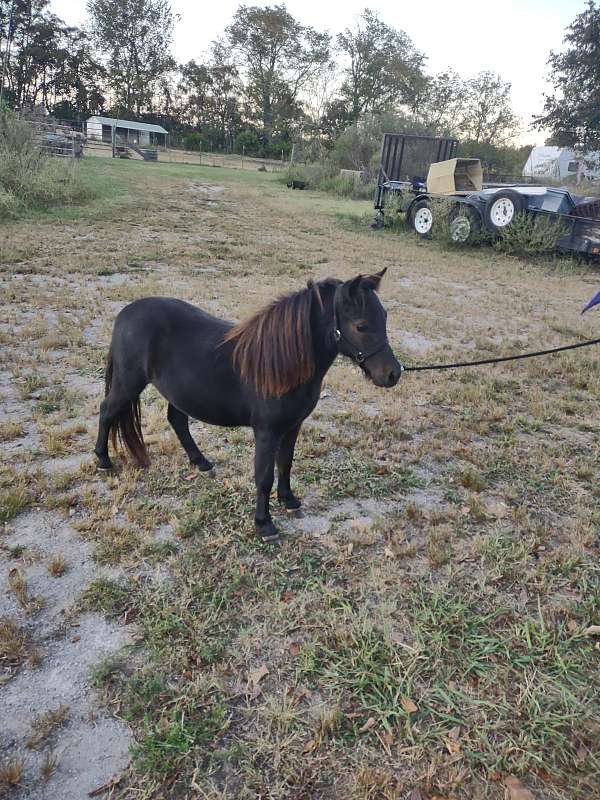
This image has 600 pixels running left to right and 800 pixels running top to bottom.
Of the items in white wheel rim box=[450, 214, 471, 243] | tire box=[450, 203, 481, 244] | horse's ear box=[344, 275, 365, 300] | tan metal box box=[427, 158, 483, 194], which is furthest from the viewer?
tan metal box box=[427, 158, 483, 194]

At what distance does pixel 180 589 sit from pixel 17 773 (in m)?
0.93

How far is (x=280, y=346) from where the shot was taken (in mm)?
2391

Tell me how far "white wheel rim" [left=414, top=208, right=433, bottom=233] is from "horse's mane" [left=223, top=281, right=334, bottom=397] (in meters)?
11.6

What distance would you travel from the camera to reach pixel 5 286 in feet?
22.0

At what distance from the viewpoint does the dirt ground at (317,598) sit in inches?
66.7

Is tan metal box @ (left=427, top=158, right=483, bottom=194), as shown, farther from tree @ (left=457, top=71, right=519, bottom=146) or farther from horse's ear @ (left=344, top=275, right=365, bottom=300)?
tree @ (left=457, top=71, right=519, bottom=146)

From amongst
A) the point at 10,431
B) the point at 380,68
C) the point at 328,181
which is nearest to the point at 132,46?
the point at 380,68

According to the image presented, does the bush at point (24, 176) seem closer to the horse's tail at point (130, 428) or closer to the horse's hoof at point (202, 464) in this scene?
the horse's tail at point (130, 428)

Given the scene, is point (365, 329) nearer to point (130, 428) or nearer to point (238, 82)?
point (130, 428)

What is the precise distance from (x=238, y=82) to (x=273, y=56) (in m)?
4.70

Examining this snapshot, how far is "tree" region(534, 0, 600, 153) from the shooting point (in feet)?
80.6

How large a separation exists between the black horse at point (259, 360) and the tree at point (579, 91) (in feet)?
100

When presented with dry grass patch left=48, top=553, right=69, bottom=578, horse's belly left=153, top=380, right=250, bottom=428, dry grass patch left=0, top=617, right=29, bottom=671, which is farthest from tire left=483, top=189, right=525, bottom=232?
dry grass patch left=0, top=617, right=29, bottom=671

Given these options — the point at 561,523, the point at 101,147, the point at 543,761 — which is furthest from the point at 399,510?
the point at 101,147
